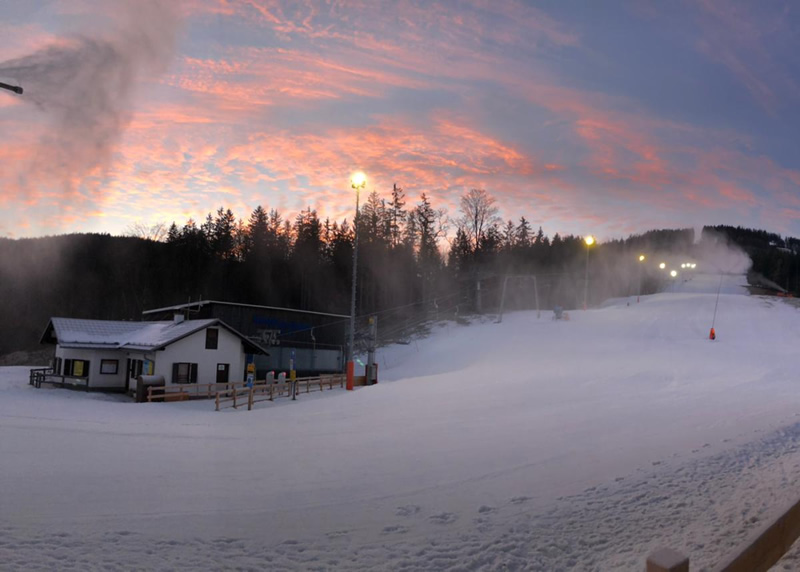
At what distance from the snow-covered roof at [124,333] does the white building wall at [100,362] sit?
30.8 inches

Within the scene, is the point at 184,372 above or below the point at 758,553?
below

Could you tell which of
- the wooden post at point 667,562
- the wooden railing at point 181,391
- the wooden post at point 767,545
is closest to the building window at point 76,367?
the wooden railing at point 181,391

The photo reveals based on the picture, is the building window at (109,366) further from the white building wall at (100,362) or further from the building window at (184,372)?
the building window at (184,372)

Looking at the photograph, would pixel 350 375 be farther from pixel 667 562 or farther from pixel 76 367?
pixel 667 562

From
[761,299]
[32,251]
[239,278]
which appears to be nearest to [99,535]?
[761,299]

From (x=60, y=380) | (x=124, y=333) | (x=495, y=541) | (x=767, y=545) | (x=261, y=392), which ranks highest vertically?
(x=767, y=545)

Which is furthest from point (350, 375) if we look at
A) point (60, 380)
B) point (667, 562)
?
point (667, 562)

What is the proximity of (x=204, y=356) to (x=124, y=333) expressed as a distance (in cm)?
874

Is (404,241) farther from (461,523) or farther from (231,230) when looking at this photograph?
(461,523)

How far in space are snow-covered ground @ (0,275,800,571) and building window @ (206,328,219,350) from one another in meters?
11.1

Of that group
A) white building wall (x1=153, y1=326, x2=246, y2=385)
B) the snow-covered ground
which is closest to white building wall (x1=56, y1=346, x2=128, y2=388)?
white building wall (x1=153, y1=326, x2=246, y2=385)

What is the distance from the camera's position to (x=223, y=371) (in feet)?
115

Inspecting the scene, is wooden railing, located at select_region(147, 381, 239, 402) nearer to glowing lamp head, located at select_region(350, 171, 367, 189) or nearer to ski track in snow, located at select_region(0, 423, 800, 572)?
glowing lamp head, located at select_region(350, 171, 367, 189)

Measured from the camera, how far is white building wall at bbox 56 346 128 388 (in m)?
35.2
